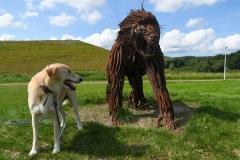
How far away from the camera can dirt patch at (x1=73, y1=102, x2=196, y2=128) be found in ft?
21.2

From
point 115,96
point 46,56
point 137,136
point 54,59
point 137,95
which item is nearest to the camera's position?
point 137,136

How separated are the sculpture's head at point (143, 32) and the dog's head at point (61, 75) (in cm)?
200

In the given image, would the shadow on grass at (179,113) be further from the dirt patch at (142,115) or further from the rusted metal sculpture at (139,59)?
the rusted metal sculpture at (139,59)

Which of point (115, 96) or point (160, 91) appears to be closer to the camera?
point (160, 91)

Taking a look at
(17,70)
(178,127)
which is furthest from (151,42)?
(17,70)

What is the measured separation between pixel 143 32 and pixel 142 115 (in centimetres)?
243

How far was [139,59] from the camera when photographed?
264 inches

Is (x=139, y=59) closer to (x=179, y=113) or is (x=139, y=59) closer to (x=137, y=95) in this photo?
(x=137, y=95)

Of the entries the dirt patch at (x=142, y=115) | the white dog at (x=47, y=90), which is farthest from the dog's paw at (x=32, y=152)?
the dirt patch at (x=142, y=115)

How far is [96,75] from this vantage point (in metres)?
31.3

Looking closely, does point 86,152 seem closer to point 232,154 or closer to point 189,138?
point 189,138

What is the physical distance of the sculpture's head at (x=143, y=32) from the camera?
5868 millimetres

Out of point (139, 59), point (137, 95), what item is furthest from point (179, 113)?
point (139, 59)

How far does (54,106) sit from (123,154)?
5.23 ft
